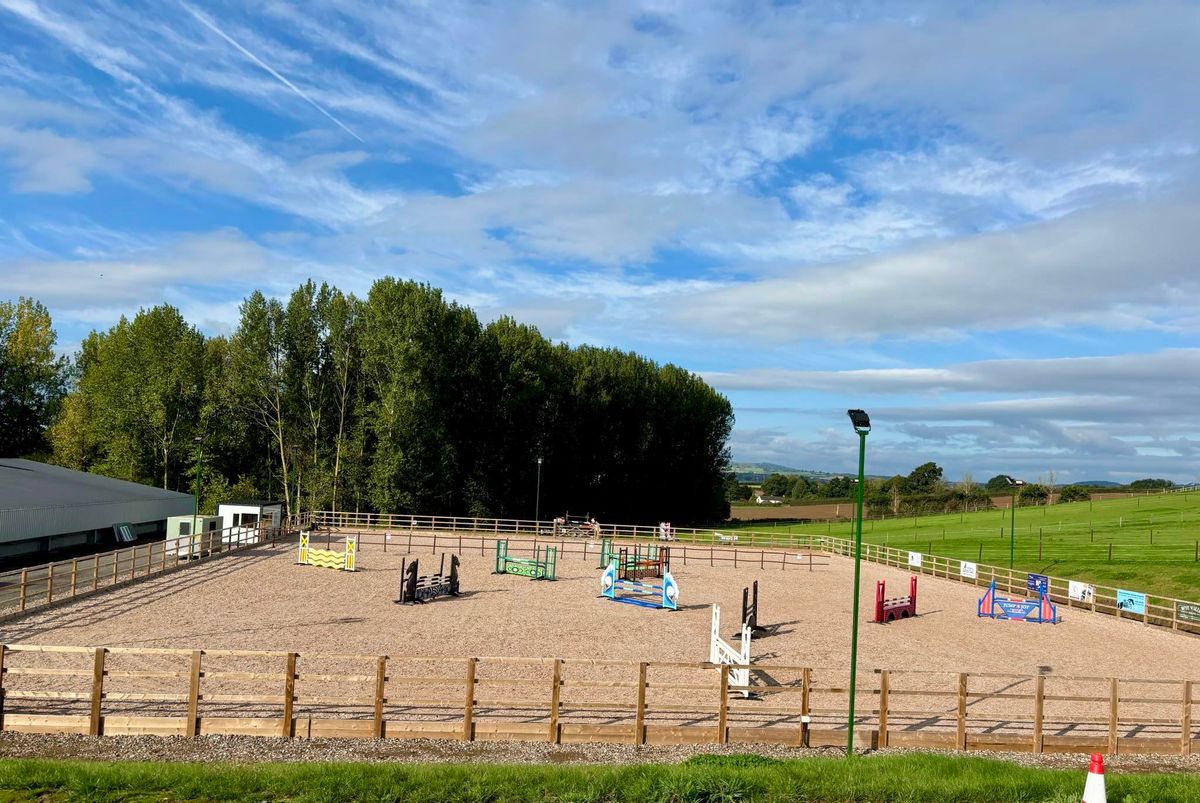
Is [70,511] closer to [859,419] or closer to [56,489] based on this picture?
[56,489]

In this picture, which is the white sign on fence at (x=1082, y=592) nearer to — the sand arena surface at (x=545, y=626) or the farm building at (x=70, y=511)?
the sand arena surface at (x=545, y=626)

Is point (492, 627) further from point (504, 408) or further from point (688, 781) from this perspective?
point (504, 408)

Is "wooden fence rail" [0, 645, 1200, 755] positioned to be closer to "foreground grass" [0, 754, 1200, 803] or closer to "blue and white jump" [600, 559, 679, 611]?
"foreground grass" [0, 754, 1200, 803]

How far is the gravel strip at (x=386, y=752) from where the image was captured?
10984 millimetres

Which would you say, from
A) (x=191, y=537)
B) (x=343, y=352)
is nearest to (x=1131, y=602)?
(x=191, y=537)

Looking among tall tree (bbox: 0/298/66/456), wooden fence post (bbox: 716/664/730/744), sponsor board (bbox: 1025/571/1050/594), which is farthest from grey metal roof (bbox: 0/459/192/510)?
sponsor board (bbox: 1025/571/1050/594)

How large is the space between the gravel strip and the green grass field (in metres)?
28.9

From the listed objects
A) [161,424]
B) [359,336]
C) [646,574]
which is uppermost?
[359,336]

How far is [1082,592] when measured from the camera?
3184 cm

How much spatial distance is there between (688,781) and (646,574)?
1064 inches

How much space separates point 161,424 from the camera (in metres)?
59.5

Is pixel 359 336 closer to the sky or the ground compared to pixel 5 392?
closer to the sky

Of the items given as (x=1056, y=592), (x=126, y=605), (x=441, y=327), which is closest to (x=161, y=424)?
(x=441, y=327)

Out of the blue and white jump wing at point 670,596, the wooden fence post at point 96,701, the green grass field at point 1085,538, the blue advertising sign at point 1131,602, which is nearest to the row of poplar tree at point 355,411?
the green grass field at point 1085,538
